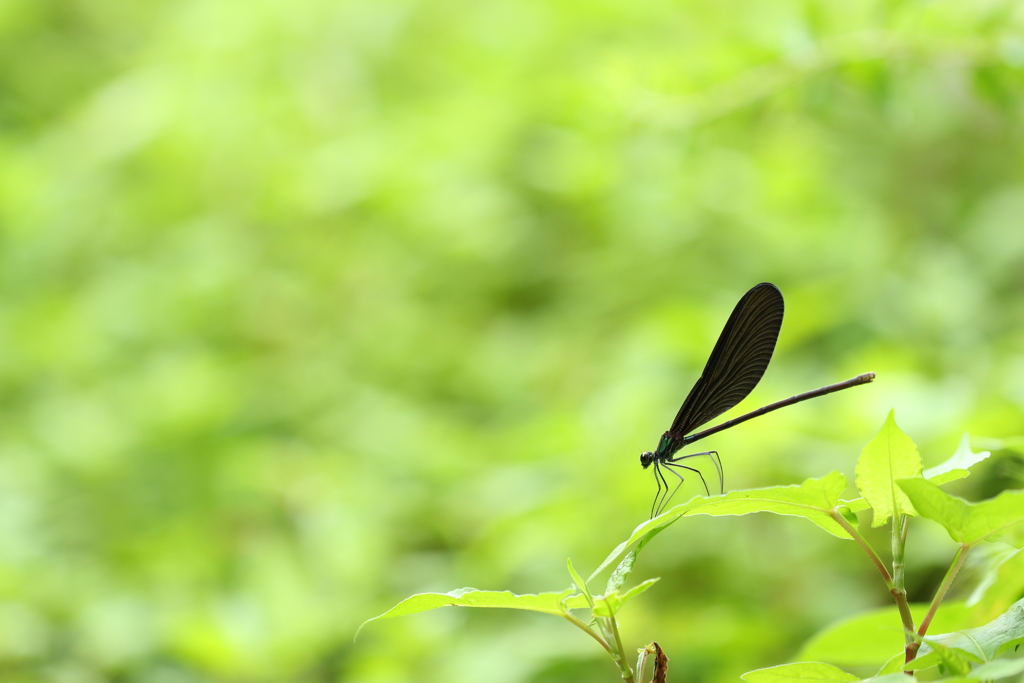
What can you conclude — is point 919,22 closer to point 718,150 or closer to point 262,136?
point 718,150

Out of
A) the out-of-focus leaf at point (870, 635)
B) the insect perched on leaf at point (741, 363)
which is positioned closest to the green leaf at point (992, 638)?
the out-of-focus leaf at point (870, 635)

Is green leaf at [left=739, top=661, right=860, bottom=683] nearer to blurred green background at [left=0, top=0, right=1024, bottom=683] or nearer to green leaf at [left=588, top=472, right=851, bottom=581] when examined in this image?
green leaf at [left=588, top=472, right=851, bottom=581]

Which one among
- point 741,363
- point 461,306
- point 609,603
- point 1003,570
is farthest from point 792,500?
point 461,306

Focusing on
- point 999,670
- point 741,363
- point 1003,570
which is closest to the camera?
point 999,670

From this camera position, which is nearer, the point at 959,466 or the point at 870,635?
the point at 959,466

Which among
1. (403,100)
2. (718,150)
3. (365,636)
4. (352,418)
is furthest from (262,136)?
(365,636)

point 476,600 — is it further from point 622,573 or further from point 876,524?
point 876,524
